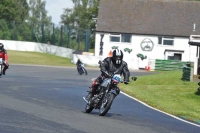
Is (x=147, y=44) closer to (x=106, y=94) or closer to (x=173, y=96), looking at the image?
(x=173, y=96)

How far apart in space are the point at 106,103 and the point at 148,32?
188ft

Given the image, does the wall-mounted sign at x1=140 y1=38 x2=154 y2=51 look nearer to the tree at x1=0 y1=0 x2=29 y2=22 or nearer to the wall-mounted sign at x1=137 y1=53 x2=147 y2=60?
the wall-mounted sign at x1=137 y1=53 x2=147 y2=60

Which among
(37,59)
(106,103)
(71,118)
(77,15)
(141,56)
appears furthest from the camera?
(77,15)

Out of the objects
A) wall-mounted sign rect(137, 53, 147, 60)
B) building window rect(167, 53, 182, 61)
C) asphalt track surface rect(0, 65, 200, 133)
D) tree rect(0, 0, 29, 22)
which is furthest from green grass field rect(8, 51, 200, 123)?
tree rect(0, 0, 29, 22)

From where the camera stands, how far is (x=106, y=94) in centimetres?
1702

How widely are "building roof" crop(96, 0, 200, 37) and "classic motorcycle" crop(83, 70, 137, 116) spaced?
56.3 metres

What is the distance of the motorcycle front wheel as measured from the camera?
1678cm

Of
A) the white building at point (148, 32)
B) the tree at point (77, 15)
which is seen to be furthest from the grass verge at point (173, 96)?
the tree at point (77, 15)

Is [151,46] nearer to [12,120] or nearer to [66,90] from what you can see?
[66,90]

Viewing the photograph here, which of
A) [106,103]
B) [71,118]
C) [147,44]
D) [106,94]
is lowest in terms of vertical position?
[71,118]

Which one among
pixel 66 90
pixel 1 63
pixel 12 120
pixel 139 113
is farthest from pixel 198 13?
pixel 12 120

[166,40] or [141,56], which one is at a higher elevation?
[166,40]

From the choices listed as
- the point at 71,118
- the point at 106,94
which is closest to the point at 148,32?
the point at 106,94

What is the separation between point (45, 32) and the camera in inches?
3076
